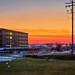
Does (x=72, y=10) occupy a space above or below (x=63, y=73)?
above

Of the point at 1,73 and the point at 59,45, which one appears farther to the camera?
the point at 59,45

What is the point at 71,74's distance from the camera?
21875mm

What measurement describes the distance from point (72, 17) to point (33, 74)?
36748 mm

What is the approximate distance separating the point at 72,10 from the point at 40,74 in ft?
120

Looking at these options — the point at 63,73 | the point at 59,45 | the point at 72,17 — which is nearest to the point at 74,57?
the point at 72,17

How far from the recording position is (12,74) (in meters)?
22.2

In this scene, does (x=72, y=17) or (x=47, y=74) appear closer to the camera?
(x=47, y=74)

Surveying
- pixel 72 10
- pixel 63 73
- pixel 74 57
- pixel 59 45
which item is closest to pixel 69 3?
pixel 72 10

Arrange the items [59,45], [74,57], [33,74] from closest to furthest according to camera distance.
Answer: [33,74] → [74,57] → [59,45]

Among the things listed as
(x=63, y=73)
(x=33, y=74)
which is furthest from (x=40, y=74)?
(x=63, y=73)

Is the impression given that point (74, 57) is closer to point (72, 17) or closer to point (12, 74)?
point (72, 17)

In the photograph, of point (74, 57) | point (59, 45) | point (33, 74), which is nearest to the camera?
point (33, 74)

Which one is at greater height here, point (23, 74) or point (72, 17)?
point (72, 17)

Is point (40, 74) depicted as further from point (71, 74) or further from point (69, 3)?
point (69, 3)
